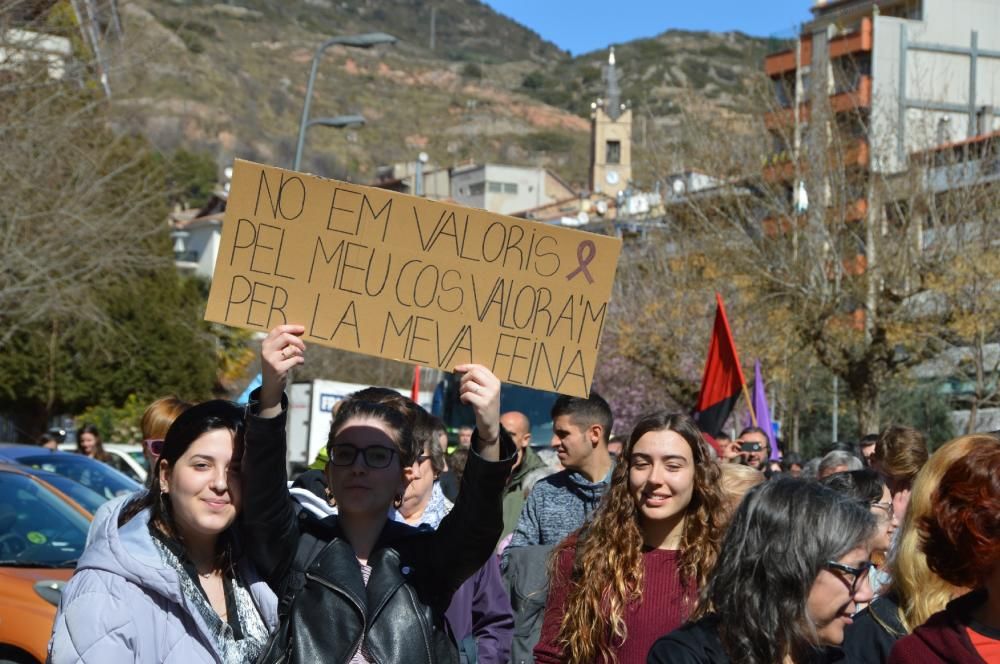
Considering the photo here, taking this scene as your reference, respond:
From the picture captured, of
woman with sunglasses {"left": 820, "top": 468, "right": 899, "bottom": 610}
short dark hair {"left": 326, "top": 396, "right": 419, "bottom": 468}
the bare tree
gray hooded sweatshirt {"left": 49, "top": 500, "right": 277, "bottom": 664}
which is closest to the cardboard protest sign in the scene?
short dark hair {"left": 326, "top": 396, "right": 419, "bottom": 468}

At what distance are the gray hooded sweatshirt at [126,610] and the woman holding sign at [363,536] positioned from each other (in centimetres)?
23

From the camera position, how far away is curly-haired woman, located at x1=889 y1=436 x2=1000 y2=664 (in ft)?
11.0

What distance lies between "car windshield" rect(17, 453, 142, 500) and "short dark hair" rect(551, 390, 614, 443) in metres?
5.20

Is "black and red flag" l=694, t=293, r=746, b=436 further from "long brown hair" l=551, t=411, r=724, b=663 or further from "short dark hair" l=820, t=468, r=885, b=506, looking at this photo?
"long brown hair" l=551, t=411, r=724, b=663

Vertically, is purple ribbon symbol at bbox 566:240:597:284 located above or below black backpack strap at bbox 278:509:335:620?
above

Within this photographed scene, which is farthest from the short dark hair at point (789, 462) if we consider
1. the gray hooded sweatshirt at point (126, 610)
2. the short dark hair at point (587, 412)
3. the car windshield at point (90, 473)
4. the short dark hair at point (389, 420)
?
the gray hooded sweatshirt at point (126, 610)

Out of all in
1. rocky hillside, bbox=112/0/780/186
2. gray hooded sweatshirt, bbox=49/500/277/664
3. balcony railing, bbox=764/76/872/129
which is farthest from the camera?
rocky hillside, bbox=112/0/780/186

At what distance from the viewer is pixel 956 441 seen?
13.1ft

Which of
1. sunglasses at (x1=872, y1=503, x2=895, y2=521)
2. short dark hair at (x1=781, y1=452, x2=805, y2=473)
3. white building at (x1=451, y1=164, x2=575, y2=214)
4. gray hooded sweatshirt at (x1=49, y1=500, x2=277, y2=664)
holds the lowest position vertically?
gray hooded sweatshirt at (x1=49, y1=500, x2=277, y2=664)

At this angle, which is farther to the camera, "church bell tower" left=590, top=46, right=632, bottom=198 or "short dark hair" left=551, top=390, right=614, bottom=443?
"church bell tower" left=590, top=46, right=632, bottom=198

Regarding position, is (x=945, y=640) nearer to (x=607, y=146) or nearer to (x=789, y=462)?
(x=789, y=462)

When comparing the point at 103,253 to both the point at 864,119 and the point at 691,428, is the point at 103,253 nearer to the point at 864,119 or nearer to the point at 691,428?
the point at 864,119

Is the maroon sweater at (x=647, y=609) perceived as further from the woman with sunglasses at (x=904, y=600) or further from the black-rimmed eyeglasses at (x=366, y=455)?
the black-rimmed eyeglasses at (x=366, y=455)

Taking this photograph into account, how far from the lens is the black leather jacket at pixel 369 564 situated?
385 cm
